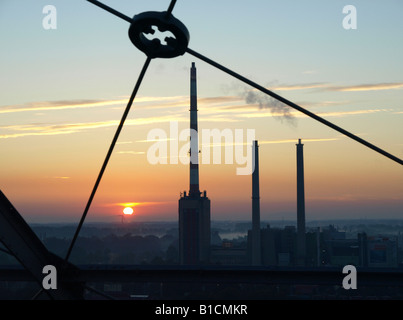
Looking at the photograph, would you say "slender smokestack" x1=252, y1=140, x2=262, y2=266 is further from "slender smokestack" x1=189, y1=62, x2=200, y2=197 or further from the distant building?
the distant building

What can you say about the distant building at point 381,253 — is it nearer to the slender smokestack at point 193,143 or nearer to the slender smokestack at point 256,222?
the slender smokestack at point 256,222

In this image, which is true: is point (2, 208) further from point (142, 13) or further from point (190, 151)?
point (190, 151)

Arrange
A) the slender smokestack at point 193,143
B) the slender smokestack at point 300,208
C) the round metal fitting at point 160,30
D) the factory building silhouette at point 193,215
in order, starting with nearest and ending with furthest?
1. the round metal fitting at point 160,30
2. the slender smokestack at point 300,208
3. the slender smokestack at point 193,143
4. the factory building silhouette at point 193,215

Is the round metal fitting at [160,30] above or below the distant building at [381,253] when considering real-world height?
below

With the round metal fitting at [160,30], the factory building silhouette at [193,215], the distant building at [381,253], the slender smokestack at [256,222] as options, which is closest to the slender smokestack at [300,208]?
the slender smokestack at [256,222]

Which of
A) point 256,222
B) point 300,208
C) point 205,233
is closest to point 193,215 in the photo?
point 205,233

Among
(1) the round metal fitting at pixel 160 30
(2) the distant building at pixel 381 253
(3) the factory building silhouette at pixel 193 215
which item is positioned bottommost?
(1) the round metal fitting at pixel 160 30
